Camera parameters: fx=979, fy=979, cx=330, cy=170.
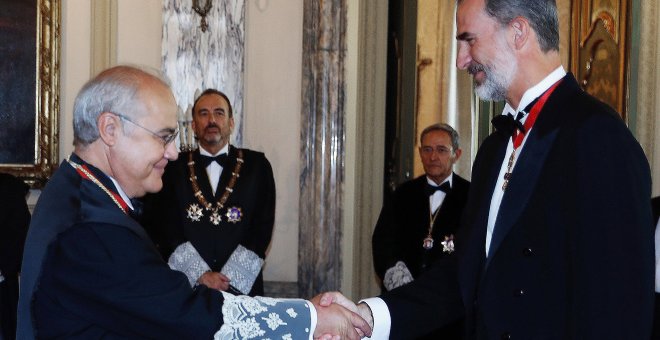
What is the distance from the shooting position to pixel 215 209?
5.67 m

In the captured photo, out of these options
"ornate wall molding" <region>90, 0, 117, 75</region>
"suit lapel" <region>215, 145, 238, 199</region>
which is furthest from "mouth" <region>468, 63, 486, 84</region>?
"ornate wall molding" <region>90, 0, 117, 75</region>

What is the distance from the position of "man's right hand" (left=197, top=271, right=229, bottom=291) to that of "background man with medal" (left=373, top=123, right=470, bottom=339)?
3.16 feet

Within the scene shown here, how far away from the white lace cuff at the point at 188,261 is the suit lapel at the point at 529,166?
2.91m

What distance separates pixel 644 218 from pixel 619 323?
0.91 feet

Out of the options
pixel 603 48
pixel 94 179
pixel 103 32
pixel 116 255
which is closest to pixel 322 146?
pixel 103 32

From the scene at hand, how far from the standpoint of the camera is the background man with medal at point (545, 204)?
2.52m

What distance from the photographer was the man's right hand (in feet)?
17.6

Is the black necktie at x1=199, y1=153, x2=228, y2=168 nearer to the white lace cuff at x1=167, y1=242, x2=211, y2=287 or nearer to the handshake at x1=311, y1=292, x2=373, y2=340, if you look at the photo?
the white lace cuff at x1=167, y1=242, x2=211, y2=287

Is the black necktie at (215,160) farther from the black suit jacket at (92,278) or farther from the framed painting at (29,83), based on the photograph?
the black suit jacket at (92,278)

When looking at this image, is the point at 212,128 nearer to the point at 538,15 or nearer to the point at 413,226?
the point at 413,226

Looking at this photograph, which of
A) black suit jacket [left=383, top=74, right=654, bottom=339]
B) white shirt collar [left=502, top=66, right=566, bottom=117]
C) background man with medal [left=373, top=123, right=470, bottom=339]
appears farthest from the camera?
background man with medal [left=373, top=123, right=470, bottom=339]

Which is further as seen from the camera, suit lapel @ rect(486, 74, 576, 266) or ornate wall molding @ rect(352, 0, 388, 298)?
ornate wall molding @ rect(352, 0, 388, 298)

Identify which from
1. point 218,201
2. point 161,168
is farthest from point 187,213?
point 161,168

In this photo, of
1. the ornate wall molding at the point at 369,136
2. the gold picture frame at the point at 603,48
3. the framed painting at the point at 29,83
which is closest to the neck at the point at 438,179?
the ornate wall molding at the point at 369,136
